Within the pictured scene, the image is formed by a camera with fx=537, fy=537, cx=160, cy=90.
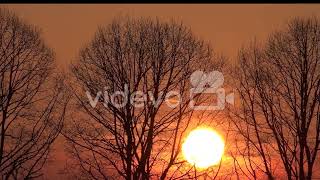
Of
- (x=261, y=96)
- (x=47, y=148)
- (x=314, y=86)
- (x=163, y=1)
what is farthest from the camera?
(x=47, y=148)

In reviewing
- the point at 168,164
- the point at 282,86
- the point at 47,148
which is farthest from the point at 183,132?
the point at 47,148

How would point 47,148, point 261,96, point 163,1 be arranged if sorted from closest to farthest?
point 163,1
point 261,96
point 47,148

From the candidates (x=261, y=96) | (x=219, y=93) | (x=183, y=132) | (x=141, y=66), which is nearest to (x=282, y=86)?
(x=261, y=96)

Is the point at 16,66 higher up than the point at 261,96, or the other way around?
the point at 16,66

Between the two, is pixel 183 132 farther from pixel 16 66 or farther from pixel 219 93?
pixel 16 66

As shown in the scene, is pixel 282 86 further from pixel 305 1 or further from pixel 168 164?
pixel 305 1

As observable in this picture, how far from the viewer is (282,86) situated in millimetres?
23906

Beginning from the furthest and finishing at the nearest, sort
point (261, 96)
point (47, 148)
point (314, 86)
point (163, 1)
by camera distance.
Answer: point (47, 148), point (261, 96), point (314, 86), point (163, 1)

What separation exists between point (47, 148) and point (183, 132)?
7084 millimetres

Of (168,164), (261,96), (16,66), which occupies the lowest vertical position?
(168,164)

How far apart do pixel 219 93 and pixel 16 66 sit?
9.28 metres

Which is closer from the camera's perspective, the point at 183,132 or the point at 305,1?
the point at 305,1

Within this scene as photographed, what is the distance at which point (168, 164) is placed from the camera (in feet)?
76.0

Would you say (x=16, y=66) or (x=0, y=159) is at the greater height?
(x=16, y=66)
